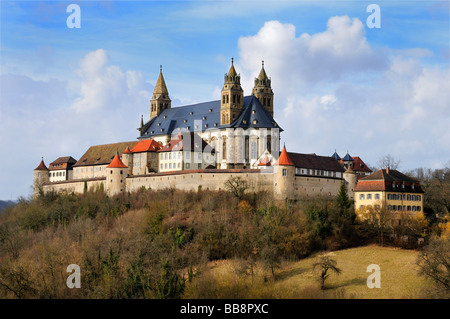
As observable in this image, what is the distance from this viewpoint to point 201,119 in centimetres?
10019

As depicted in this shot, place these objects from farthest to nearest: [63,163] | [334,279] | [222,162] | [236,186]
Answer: [63,163], [222,162], [236,186], [334,279]

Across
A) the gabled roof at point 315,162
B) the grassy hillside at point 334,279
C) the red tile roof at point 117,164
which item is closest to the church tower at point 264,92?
the gabled roof at point 315,162

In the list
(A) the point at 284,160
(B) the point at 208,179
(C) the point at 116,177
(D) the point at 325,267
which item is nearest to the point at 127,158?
(C) the point at 116,177

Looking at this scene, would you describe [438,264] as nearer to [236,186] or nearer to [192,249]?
[192,249]

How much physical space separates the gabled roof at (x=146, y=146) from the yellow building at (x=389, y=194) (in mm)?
28077

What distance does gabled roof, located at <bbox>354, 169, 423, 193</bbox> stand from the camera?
75.3 meters

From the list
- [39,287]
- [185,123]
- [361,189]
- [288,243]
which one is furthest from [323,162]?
[39,287]

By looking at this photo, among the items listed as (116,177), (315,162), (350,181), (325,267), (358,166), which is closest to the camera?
(325,267)

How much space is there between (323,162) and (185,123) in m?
25.9

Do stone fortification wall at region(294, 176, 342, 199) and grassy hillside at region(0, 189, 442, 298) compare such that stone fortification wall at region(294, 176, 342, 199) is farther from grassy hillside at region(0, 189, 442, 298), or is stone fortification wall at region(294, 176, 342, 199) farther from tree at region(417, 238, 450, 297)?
tree at region(417, 238, 450, 297)

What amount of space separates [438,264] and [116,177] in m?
44.0

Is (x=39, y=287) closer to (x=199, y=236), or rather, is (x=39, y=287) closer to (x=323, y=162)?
(x=199, y=236)

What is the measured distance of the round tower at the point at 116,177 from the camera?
9000 centimetres

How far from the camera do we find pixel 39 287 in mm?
61188
